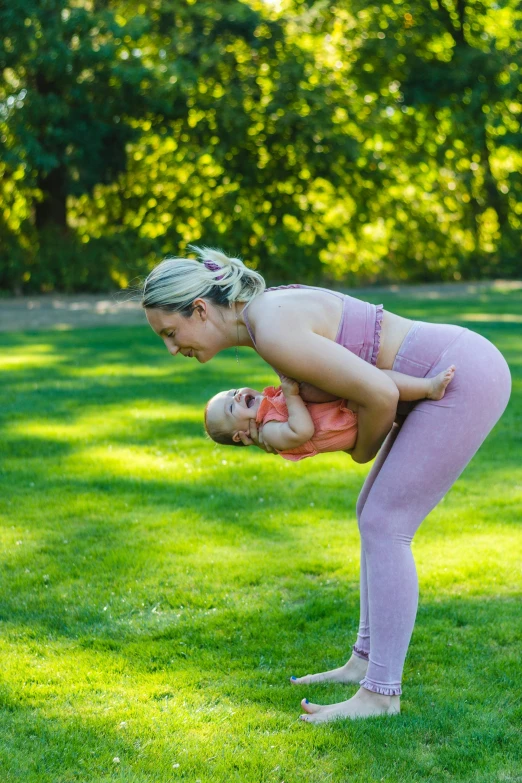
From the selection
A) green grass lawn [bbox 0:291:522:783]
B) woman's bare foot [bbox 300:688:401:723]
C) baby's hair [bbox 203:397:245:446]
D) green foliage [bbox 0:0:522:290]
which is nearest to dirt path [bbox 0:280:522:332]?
green foliage [bbox 0:0:522:290]

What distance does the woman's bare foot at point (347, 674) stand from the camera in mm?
3680

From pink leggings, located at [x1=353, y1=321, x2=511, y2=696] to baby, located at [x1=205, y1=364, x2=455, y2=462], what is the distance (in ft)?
0.24

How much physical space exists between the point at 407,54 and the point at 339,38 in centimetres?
164

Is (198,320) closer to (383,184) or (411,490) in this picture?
(411,490)

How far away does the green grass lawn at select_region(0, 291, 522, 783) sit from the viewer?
3135 mm

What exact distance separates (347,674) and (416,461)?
39.0 inches

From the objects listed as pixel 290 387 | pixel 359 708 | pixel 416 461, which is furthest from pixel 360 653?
pixel 290 387

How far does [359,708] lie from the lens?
3.34 metres

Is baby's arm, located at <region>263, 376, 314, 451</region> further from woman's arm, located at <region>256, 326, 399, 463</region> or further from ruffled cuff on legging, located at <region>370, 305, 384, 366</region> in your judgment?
ruffled cuff on legging, located at <region>370, 305, 384, 366</region>

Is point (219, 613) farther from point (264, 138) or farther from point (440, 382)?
point (264, 138)

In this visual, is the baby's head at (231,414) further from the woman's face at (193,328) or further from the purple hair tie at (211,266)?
the purple hair tie at (211,266)

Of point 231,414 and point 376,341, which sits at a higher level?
point 376,341

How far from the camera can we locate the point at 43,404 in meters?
8.54

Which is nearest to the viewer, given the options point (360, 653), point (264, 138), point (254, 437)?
point (254, 437)
